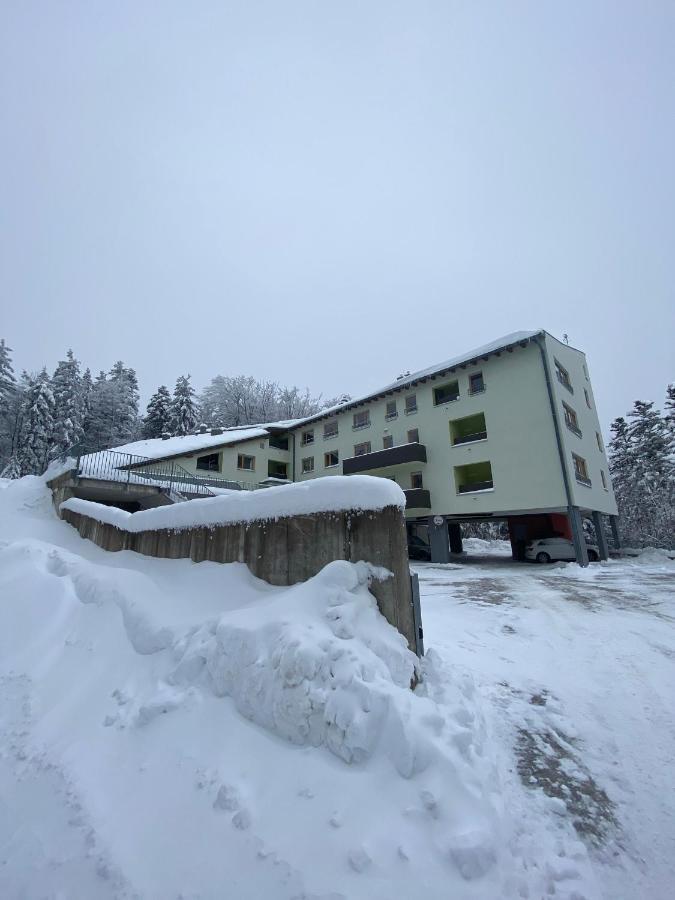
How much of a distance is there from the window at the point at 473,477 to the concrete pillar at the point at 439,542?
2.23 metres

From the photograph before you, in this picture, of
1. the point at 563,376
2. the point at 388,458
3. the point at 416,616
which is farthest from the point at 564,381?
the point at 416,616

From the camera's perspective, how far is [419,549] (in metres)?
23.6

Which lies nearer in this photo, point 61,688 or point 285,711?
point 285,711

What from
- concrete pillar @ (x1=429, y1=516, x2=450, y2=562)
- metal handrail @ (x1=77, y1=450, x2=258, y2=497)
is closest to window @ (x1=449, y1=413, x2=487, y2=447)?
concrete pillar @ (x1=429, y1=516, x2=450, y2=562)

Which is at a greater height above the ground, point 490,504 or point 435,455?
point 435,455

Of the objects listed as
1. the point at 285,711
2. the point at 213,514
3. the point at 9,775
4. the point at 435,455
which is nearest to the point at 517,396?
the point at 435,455

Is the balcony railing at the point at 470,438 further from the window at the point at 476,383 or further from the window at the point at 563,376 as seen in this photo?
the window at the point at 563,376

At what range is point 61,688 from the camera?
13.6 feet

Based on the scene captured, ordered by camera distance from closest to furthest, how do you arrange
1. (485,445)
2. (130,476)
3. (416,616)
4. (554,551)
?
1. (416,616)
2. (130,476)
3. (554,551)
4. (485,445)

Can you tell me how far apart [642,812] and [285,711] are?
2510mm

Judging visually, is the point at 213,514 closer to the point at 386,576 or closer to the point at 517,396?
the point at 386,576

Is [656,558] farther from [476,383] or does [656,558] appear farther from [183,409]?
[183,409]

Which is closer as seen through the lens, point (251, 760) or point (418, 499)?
point (251, 760)

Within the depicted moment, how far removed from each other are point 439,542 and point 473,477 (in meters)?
6.64
